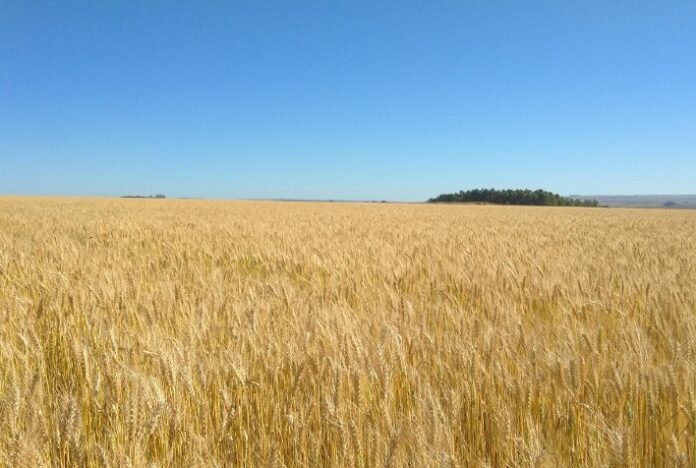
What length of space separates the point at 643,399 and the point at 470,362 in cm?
51

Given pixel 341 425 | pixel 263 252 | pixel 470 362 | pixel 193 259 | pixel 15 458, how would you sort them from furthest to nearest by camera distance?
1. pixel 263 252
2. pixel 193 259
3. pixel 470 362
4. pixel 341 425
5. pixel 15 458

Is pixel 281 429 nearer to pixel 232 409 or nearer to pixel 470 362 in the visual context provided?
pixel 232 409

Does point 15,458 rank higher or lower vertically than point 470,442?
higher

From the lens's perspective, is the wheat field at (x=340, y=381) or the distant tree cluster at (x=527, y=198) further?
the distant tree cluster at (x=527, y=198)

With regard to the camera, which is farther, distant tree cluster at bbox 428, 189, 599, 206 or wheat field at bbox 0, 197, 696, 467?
distant tree cluster at bbox 428, 189, 599, 206

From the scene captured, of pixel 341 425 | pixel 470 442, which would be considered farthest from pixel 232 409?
pixel 470 442

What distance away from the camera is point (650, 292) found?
8.89 ft

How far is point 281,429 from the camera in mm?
1241

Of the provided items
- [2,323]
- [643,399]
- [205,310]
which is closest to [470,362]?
[643,399]

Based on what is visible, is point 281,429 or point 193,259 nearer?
point 281,429

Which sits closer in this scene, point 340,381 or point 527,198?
point 340,381

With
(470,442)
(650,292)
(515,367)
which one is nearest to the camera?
(470,442)

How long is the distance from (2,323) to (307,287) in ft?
5.83

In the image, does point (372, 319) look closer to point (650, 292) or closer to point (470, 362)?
point (470, 362)
